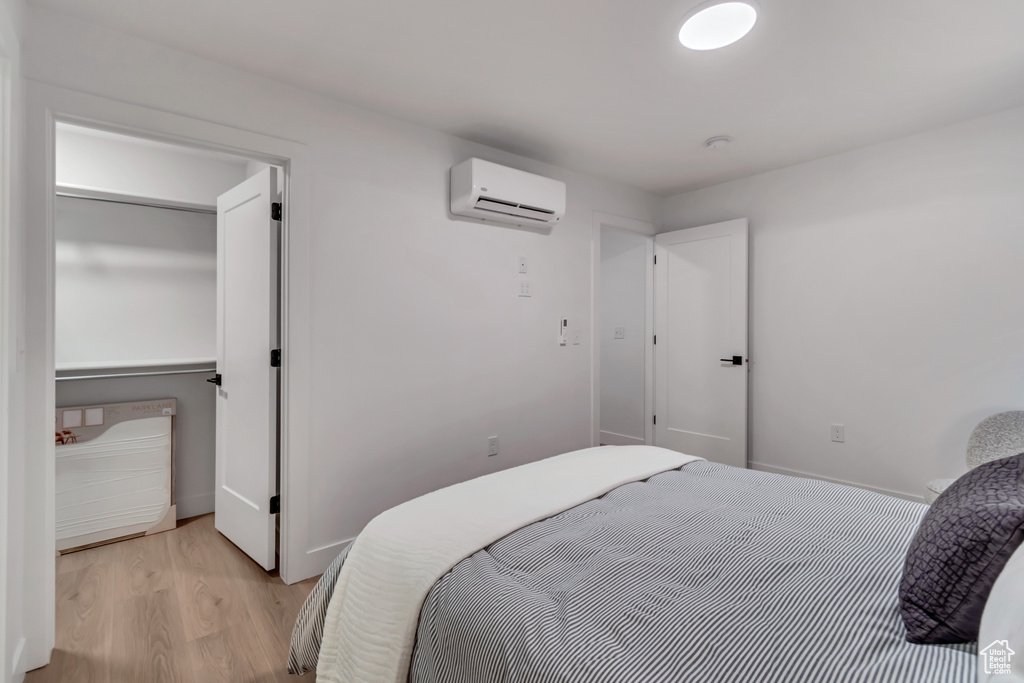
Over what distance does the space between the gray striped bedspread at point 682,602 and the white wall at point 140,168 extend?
2847 millimetres

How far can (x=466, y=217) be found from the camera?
3.04 m

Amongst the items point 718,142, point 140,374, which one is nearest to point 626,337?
point 718,142

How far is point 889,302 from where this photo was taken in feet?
10.2

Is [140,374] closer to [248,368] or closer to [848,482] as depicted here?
[248,368]

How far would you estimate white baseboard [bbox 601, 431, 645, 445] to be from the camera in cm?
471

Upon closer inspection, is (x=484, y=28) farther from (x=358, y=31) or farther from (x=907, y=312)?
(x=907, y=312)

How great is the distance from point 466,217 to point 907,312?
280 cm

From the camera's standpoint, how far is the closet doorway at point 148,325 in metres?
2.59

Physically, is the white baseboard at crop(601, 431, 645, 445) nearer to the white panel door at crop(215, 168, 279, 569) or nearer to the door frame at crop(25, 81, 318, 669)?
the white panel door at crop(215, 168, 279, 569)

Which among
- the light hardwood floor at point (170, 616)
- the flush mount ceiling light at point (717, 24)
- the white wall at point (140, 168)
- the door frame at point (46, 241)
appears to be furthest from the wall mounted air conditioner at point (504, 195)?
the light hardwood floor at point (170, 616)

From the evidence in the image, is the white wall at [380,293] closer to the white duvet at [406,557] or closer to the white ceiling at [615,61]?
the white ceiling at [615,61]

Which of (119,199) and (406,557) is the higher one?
(119,199)

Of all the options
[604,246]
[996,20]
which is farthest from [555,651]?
[604,246]

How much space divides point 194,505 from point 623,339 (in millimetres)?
3754
